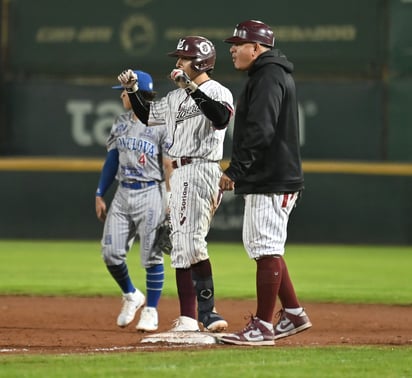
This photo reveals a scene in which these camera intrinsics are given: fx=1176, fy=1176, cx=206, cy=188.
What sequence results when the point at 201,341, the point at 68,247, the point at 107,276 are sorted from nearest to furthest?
1. the point at 201,341
2. the point at 107,276
3. the point at 68,247

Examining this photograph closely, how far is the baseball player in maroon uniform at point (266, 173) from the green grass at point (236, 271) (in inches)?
136

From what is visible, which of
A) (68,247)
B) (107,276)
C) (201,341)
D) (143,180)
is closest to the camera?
(201,341)

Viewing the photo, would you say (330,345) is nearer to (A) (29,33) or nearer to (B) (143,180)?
(B) (143,180)

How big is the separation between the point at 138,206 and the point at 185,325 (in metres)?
1.32

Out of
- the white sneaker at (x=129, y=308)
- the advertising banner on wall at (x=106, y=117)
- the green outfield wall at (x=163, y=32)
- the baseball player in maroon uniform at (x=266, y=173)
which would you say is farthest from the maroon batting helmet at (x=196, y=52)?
the advertising banner on wall at (x=106, y=117)

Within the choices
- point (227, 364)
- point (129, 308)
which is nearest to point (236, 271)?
point (129, 308)

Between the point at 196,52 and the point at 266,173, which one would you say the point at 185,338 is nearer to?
the point at 266,173

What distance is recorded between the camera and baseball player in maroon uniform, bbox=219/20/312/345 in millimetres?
5926

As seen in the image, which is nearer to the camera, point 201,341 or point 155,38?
point 201,341

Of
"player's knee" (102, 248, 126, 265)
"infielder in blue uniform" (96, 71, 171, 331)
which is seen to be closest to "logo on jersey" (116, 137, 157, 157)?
"infielder in blue uniform" (96, 71, 171, 331)

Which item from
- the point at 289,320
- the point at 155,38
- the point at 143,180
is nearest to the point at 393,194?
the point at 155,38

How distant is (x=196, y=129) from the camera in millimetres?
6480

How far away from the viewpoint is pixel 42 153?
15.0 m

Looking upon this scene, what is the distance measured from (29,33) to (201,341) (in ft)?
31.1
